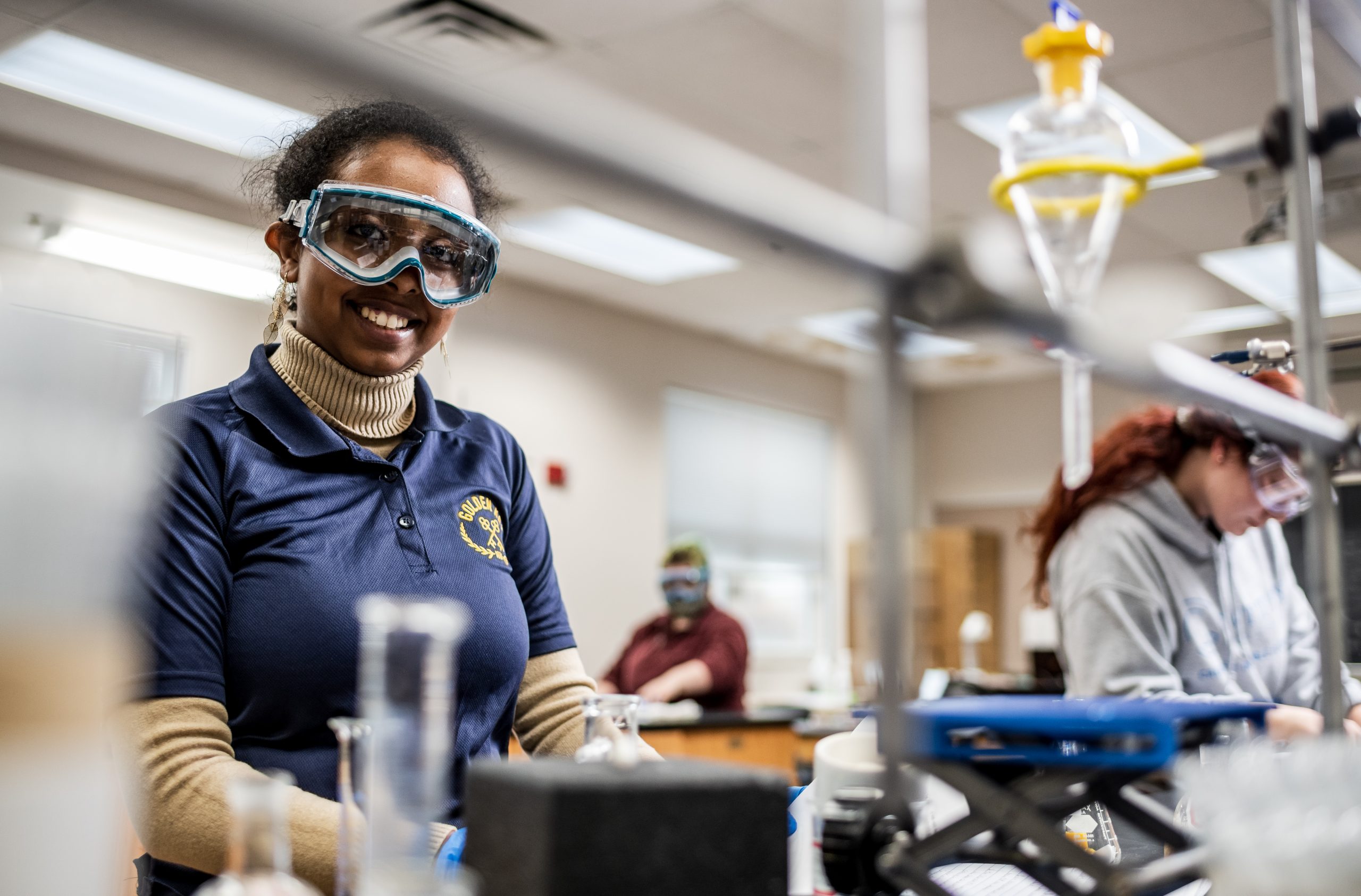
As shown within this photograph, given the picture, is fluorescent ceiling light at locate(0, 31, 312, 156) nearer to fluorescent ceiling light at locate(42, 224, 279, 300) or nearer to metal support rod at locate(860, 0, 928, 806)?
fluorescent ceiling light at locate(42, 224, 279, 300)

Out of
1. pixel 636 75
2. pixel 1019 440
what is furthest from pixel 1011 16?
pixel 1019 440

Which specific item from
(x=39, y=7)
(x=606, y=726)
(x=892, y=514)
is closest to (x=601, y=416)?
(x=606, y=726)

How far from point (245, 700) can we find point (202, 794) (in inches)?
5.3

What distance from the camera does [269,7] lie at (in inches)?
13.5

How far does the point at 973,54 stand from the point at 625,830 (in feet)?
12.3

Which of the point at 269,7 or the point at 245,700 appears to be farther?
the point at 245,700

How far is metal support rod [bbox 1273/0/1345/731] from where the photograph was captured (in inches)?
33.7

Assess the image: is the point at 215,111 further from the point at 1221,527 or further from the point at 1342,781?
the point at 1342,781

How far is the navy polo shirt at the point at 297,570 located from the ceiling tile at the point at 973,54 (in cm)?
290

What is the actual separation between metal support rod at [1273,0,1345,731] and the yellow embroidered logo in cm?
67

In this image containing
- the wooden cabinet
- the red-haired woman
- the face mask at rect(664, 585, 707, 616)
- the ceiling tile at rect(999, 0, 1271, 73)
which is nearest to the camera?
the red-haired woman

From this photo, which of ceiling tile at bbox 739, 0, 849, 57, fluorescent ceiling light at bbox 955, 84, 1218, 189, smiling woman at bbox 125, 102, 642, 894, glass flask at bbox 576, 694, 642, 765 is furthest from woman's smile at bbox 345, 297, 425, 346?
fluorescent ceiling light at bbox 955, 84, 1218, 189

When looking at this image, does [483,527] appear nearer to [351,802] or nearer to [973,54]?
[351,802]

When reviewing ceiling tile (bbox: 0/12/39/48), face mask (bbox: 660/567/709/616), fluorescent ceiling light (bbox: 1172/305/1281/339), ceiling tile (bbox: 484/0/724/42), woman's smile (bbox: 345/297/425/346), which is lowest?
face mask (bbox: 660/567/709/616)
